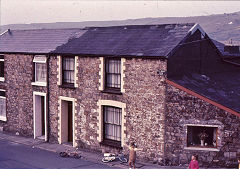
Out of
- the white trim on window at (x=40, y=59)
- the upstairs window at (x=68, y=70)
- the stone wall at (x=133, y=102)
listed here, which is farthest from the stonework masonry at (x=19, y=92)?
the stone wall at (x=133, y=102)

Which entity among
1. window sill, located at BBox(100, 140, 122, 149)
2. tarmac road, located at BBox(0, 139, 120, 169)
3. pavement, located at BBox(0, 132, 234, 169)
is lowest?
tarmac road, located at BBox(0, 139, 120, 169)

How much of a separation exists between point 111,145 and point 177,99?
16.1 ft

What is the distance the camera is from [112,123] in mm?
20172

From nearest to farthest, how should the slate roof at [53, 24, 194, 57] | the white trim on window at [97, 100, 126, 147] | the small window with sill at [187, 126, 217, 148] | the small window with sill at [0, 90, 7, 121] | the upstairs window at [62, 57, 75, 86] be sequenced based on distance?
1. the small window with sill at [187, 126, 217, 148]
2. the slate roof at [53, 24, 194, 57]
3. the white trim on window at [97, 100, 126, 147]
4. the upstairs window at [62, 57, 75, 86]
5. the small window with sill at [0, 90, 7, 121]

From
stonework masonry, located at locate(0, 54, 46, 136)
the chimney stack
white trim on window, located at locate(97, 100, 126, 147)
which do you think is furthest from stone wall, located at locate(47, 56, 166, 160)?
the chimney stack

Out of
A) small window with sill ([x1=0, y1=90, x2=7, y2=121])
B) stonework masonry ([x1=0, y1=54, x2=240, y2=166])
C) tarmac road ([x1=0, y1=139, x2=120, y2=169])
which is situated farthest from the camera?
small window with sill ([x1=0, y1=90, x2=7, y2=121])

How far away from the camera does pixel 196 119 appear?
56.3 feet

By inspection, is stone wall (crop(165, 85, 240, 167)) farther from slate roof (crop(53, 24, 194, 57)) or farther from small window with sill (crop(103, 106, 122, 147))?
small window with sill (crop(103, 106, 122, 147))

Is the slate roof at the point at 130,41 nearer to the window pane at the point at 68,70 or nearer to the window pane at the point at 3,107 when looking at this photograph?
the window pane at the point at 68,70

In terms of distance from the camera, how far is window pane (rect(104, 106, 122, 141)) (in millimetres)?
19906

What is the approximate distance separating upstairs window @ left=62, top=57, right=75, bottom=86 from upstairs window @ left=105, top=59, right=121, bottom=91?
2.75 meters

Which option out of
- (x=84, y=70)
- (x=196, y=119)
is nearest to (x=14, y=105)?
(x=84, y=70)

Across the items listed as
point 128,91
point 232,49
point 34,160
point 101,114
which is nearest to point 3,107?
point 34,160

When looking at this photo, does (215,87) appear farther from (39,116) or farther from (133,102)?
(39,116)
